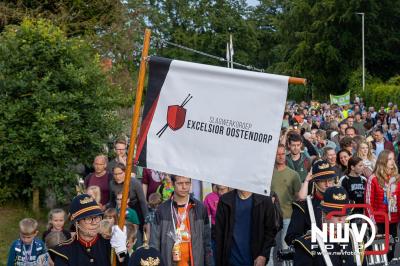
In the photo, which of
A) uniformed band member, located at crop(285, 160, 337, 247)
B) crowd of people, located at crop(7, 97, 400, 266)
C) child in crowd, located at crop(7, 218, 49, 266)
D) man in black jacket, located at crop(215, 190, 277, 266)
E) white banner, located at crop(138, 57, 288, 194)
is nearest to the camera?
crowd of people, located at crop(7, 97, 400, 266)

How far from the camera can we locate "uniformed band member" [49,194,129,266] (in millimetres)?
5715

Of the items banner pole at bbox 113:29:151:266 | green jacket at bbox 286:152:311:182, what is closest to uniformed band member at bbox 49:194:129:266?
banner pole at bbox 113:29:151:266

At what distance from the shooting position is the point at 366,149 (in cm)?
1148

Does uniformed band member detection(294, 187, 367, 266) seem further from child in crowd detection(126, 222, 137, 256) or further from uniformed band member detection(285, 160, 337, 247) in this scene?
child in crowd detection(126, 222, 137, 256)

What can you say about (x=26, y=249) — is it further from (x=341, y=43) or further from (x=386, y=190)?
(x=341, y=43)

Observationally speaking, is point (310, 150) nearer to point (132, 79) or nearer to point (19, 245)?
point (132, 79)

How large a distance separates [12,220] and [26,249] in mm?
5011

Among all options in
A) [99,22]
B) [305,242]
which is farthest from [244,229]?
[99,22]

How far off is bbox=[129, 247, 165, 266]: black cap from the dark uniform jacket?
1.35 ft

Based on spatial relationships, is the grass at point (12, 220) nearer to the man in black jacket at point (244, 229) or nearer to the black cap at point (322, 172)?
the man in black jacket at point (244, 229)

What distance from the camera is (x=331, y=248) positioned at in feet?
19.8

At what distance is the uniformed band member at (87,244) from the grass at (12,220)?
5.82 metres

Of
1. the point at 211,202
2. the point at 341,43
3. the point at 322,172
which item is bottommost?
the point at 211,202

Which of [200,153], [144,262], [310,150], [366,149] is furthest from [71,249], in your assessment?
[310,150]
